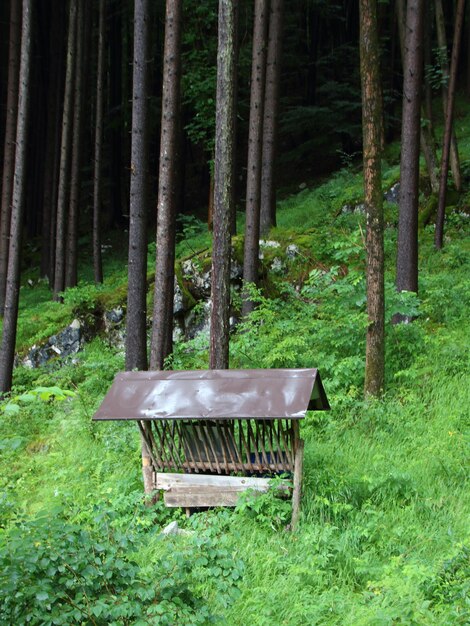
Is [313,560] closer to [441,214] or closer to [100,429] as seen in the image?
[100,429]

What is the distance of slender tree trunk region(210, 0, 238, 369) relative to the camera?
10.0 metres

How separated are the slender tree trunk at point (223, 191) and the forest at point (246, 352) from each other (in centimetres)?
3

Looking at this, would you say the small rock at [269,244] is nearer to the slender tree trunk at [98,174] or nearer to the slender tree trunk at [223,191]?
the slender tree trunk at [223,191]

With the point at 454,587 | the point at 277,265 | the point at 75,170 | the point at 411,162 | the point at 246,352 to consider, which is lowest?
the point at 454,587

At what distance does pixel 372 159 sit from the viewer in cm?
958

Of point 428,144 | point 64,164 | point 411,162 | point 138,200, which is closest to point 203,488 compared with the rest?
point 138,200

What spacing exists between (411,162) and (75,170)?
12.3 metres

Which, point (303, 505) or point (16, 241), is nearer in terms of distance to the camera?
point (303, 505)

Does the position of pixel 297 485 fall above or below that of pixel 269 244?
below

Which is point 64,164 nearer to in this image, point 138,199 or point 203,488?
point 138,199

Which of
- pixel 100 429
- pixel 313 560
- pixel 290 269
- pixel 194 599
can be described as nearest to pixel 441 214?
pixel 290 269

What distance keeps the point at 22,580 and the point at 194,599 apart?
4.56ft

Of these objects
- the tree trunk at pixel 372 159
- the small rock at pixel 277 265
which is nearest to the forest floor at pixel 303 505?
the tree trunk at pixel 372 159

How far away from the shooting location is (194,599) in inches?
200
